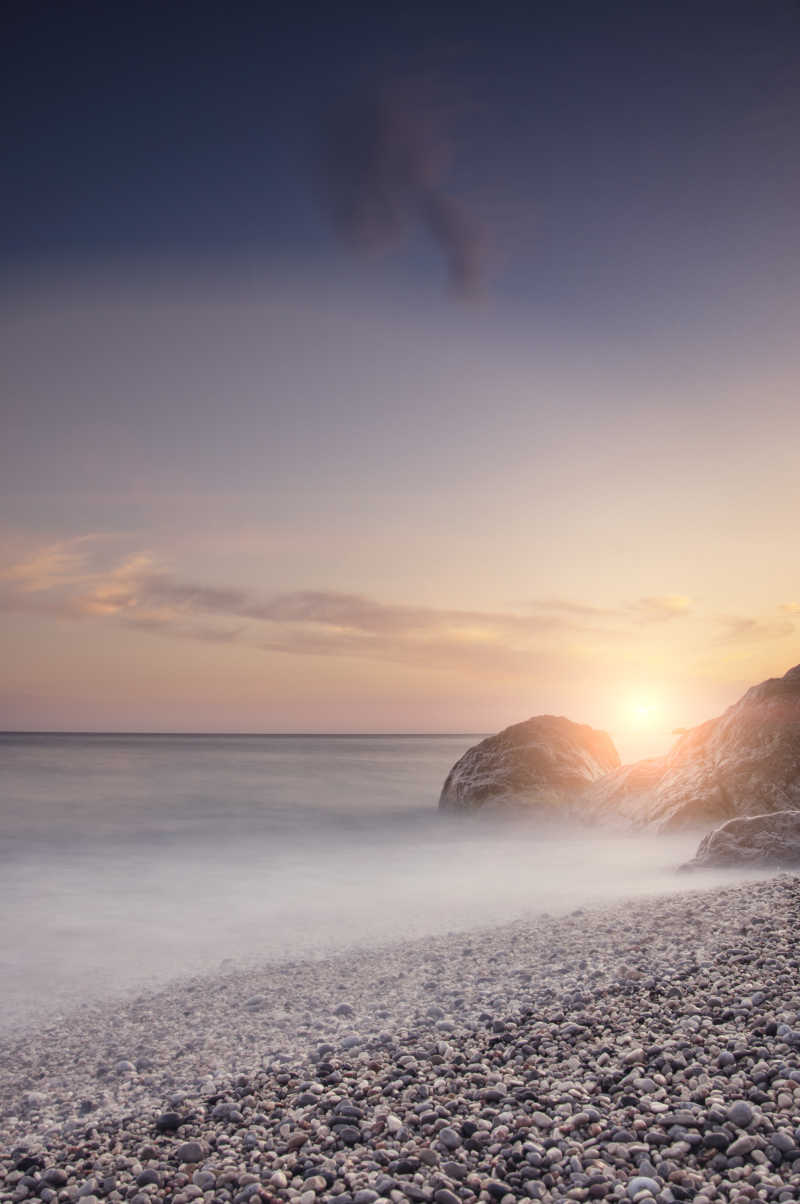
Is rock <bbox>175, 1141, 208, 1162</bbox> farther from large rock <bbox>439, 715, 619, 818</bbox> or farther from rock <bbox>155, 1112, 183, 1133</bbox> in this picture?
large rock <bbox>439, 715, 619, 818</bbox>

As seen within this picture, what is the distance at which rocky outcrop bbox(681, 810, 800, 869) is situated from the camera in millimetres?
11281

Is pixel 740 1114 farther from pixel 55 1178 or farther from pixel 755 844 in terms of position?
pixel 755 844

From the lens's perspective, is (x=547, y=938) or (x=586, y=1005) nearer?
(x=586, y=1005)

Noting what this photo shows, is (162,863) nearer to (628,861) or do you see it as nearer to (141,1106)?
(628,861)

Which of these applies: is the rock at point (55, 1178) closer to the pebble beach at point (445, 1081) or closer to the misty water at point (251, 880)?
the pebble beach at point (445, 1081)

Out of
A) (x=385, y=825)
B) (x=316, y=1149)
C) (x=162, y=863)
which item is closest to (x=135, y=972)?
(x=316, y=1149)

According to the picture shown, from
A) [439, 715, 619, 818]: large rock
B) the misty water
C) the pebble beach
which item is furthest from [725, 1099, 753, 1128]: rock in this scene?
[439, 715, 619, 818]: large rock

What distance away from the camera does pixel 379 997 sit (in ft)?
23.0

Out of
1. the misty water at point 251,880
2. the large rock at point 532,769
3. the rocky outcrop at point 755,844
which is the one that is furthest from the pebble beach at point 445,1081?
the large rock at point 532,769

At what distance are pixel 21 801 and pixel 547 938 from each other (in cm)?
2654

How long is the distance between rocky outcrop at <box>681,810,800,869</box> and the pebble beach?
354 centimetres

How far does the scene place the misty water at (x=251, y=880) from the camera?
968cm

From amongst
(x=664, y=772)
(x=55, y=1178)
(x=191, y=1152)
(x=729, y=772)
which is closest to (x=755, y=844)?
(x=729, y=772)

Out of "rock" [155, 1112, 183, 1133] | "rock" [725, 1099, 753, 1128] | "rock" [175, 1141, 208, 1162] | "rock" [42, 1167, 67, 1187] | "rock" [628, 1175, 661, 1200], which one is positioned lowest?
"rock" [42, 1167, 67, 1187]
